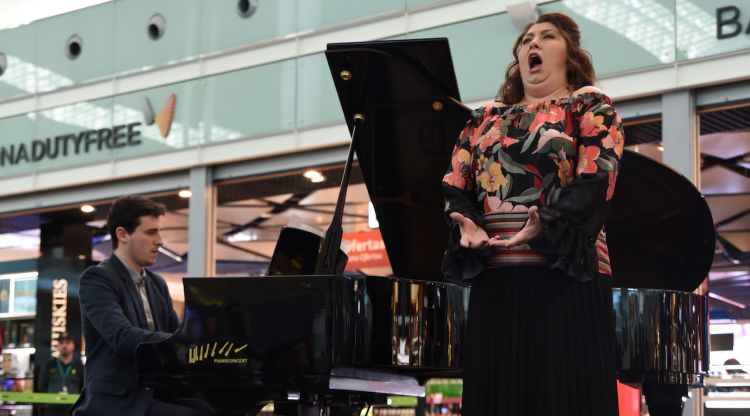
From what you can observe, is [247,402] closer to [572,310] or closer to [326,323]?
[326,323]

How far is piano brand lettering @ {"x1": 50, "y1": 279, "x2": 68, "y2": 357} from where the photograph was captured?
11.6 m

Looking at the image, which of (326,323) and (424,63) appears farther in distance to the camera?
(424,63)

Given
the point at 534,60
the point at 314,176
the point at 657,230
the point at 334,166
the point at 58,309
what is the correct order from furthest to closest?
1. the point at 58,309
2. the point at 314,176
3. the point at 334,166
4. the point at 657,230
5. the point at 534,60

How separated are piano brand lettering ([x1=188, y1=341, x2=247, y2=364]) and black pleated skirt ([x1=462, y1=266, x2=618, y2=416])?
142 centimetres

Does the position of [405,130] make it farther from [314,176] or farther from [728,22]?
[314,176]

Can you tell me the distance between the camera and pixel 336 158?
33.9ft

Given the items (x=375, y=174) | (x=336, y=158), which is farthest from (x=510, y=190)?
(x=336, y=158)

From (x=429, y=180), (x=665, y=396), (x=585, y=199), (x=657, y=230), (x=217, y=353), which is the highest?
(x=429, y=180)

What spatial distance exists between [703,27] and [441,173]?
4.12 meters

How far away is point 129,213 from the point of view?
4.67 meters

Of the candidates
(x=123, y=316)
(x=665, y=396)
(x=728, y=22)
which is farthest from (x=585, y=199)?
(x=728, y=22)

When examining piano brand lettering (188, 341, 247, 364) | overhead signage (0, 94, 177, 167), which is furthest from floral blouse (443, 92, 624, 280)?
overhead signage (0, 94, 177, 167)

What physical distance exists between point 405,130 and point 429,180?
0.82 feet

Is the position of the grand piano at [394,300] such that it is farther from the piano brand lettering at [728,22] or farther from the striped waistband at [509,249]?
the piano brand lettering at [728,22]
